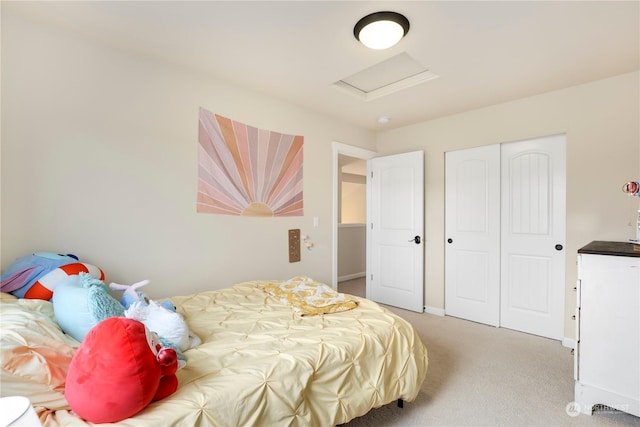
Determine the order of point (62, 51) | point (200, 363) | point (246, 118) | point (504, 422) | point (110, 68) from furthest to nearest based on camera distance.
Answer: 1. point (246, 118)
2. point (110, 68)
3. point (62, 51)
4. point (504, 422)
5. point (200, 363)

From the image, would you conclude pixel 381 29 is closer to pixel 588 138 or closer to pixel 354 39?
pixel 354 39

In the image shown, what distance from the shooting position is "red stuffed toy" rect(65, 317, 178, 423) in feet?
2.86

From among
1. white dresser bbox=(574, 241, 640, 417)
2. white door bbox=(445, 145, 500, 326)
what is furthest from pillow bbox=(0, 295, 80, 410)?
white door bbox=(445, 145, 500, 326)

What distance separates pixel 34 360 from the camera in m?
0.94

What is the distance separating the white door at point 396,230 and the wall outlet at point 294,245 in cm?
130

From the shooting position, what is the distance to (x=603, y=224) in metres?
2.55

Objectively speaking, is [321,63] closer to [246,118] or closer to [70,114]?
[246,118]

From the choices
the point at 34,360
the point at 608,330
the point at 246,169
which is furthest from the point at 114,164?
the point at 608,330

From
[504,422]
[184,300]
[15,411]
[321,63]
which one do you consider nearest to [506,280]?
[504,422]

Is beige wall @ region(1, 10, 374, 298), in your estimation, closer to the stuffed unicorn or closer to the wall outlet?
the wall outlet

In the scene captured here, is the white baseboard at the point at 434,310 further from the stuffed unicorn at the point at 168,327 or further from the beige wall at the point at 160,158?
the stuffed unicorn at the point at 168,327

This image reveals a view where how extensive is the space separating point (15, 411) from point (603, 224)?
142 inches

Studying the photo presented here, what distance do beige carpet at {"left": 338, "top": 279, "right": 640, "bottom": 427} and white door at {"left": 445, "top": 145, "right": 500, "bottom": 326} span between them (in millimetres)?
364

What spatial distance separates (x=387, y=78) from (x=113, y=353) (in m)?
2.73
